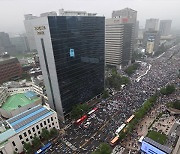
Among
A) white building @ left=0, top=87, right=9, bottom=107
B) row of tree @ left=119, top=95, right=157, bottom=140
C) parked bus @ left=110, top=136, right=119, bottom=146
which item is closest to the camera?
parked bus @ left=110, top=136, right=119, bottom=146

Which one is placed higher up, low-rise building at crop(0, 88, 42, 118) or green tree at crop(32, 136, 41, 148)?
low-rise building at crop(0, 88, 42, 118)

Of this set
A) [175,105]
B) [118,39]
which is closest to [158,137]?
[175,105]

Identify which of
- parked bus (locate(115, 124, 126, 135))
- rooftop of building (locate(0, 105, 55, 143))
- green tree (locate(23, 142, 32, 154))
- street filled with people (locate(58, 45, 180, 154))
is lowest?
street filled with people (locate(58, 45, 180, 154))

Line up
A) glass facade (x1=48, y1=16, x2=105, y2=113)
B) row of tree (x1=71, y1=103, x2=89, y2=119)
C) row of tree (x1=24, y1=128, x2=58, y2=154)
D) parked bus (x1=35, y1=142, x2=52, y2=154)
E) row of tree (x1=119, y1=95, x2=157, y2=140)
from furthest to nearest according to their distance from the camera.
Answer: row of tree (x1=71, y1=103, x2=89, y2=119) < glass facade (x1=48, y1=16, x2=105, y2=113) < row of tree (x1=119, y1=95, x2=157, y2=140) < parked bus (x1=35, y1=142, x2=52, y2=154) < row of tree (x1=24, y1=128, x2=58, y2=154)

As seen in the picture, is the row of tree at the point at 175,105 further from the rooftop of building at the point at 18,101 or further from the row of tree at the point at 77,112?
the rooftop of building at the point at 18,101

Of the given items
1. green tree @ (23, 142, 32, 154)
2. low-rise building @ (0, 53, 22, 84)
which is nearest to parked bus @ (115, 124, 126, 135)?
green tree @ (23, 142, 32, 154)

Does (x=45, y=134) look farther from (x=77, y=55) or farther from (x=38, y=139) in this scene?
(x=77, y=55)

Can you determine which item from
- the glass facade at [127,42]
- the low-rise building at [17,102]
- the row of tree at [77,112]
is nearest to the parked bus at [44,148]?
the row of tree at [77,112]

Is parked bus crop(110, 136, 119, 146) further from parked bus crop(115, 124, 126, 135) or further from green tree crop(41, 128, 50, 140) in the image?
green tree crop(41, 128, 50, 140)
